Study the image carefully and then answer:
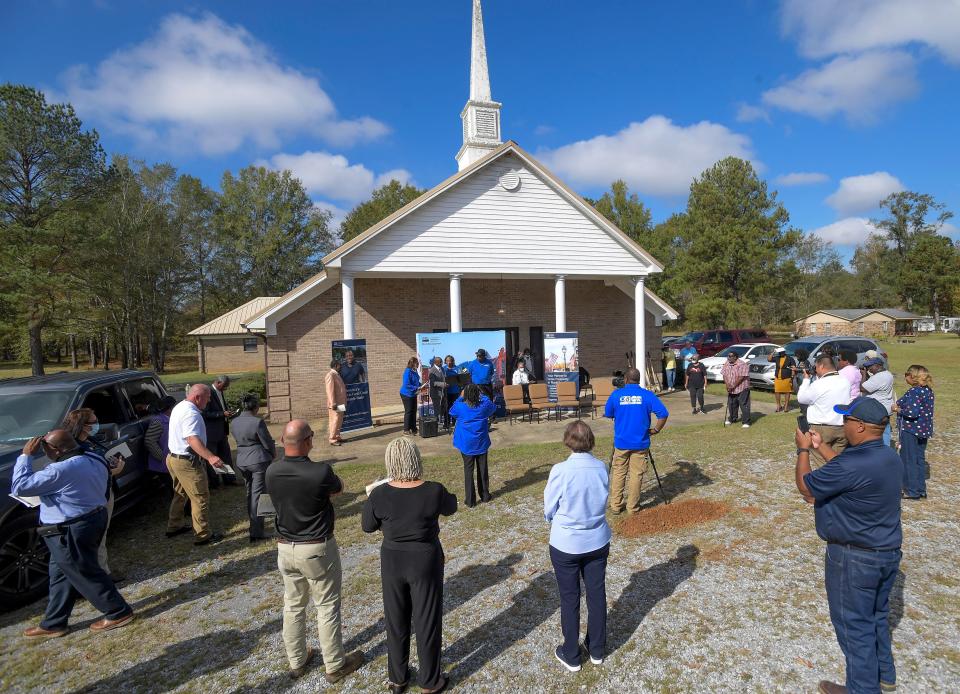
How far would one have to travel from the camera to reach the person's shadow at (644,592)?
12.7ft

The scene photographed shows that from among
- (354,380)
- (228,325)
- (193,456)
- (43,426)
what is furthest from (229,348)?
(193,456)

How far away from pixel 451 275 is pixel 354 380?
12.6ft

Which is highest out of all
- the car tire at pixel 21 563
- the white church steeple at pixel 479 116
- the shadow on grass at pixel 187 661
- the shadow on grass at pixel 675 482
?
the white church steeple at pixel 479 116

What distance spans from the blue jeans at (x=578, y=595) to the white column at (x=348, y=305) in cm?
966

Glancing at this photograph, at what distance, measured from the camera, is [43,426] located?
5316 mm

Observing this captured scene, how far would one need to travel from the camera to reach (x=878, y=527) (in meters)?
2.81

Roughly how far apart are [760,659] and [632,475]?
2.60 metres

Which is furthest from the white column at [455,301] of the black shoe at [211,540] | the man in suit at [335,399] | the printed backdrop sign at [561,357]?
the black shoe at [211,540]

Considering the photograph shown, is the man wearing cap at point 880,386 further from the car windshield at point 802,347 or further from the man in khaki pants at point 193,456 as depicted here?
the car windshield at point 802,347

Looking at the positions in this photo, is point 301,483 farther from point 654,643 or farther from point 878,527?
point 878,527

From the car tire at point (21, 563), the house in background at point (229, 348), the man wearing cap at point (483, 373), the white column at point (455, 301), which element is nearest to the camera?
the car tire at point (21, 563)

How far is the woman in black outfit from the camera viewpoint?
300 cm

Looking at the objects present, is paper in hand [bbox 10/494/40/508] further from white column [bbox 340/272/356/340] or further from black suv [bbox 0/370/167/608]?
white column [bbox 340/272/356/340]

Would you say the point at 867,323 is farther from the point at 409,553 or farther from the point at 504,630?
the point at 409,553
